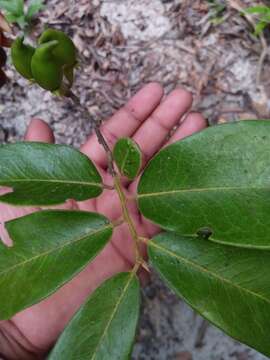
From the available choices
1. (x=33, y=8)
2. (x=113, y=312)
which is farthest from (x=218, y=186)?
(x=33, y=8)

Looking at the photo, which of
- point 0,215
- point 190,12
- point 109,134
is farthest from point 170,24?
point 0,215

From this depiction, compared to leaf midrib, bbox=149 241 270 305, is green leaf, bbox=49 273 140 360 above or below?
below

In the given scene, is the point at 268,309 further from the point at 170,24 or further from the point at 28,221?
the point at 170,24

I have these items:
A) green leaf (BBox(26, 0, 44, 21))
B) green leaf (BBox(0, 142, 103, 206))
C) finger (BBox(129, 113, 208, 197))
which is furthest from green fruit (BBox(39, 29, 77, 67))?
green leaf (BBox(26, 0, 44, 21))

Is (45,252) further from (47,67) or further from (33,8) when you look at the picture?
(33,8)

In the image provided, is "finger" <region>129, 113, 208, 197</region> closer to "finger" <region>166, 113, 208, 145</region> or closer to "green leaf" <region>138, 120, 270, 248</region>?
"finger" <region>166, 113, 208, 145</region>

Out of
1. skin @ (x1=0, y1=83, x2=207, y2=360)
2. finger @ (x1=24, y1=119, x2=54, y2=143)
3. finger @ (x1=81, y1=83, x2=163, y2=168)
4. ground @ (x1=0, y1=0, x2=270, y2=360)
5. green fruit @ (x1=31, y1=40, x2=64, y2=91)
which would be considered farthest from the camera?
ground @ (x1=0, y1=0, x2=270, y2=360)

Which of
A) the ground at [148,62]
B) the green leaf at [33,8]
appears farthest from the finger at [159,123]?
the green leaf at [33,8]

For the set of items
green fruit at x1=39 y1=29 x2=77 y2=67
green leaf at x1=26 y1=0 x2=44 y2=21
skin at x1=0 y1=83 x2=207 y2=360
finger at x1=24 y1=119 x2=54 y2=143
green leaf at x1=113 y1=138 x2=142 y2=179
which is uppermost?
green fruit at x1=39 y1=29 x2=77 y2=67
